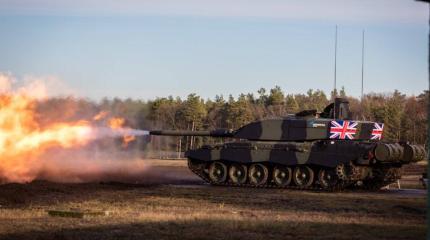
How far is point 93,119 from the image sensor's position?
3881cm

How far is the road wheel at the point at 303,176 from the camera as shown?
34.8 m

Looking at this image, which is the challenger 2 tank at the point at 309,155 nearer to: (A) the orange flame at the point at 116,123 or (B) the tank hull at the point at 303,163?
(B) the tank hull at the point at 303,163

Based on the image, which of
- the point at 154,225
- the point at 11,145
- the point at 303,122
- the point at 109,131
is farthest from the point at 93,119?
the point at 154,225

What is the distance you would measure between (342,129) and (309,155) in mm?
2243

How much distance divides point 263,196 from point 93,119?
42.9 feet

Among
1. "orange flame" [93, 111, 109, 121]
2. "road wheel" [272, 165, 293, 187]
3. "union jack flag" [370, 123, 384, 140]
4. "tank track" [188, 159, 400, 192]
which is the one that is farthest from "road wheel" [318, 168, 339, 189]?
"orange flame" [93, 111, 109, 121]

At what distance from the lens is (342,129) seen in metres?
35.2

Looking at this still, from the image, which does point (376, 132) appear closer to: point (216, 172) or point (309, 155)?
point (309, 155)

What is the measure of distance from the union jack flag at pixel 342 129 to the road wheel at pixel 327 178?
1.77 metres

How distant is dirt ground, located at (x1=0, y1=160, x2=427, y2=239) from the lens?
58.1ft

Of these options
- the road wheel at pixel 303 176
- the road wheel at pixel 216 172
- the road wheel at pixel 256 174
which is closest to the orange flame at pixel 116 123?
the road wheel at pixel 216 172

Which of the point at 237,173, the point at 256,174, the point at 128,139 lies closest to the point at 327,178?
the point at 256,174

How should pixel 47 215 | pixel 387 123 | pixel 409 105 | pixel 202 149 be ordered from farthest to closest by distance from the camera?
pixel 409 105
pixel 387 123
pixel 202 149
pixel 47 215

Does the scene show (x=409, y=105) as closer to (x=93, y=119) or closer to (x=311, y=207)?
(x=93, y=119)
